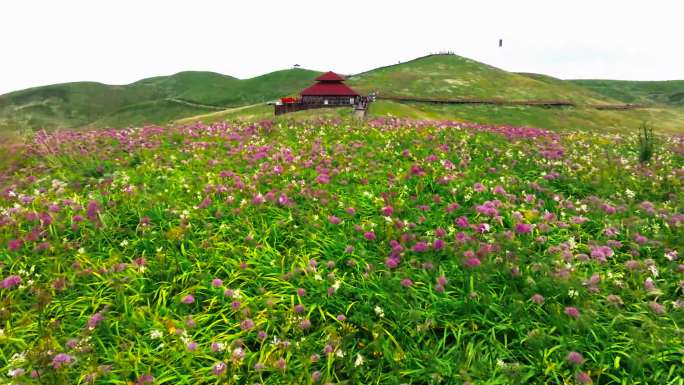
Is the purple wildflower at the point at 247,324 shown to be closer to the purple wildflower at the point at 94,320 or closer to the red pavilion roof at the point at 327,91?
the purple wildflower at the point at 94,320

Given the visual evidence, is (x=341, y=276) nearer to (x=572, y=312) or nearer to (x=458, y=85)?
(x=572, y=312)

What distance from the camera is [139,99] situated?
180 metres

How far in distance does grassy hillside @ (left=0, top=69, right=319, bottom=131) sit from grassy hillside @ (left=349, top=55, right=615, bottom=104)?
75.1 m

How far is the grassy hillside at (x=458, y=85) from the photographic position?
231ft

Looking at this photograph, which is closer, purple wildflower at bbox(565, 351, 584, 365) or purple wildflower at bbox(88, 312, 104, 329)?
purple wildflower at bbox(565, 351, 584, 365)

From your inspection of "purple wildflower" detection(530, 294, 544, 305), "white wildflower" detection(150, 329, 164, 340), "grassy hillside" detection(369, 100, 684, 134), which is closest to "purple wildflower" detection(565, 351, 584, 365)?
"purple wildflower" detection(530, 294, 544, 305)

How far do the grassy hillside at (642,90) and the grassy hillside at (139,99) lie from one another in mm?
136993

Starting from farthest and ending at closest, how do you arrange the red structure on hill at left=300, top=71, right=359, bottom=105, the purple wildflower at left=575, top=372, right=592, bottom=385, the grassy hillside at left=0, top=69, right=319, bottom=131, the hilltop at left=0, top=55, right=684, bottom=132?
the grassy hillside at left=0, top=69, right=319, bottom=131
the red structure on hill at left=300, top=71, right=359, bottom=105
the hilltop at left=0, top=55, right=684, bottom=132
the purple wildflower at left=575, top=372, right=592, bottom=385

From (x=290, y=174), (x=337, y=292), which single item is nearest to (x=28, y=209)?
(x=290, y=174)

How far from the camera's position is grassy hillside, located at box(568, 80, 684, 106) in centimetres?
15012

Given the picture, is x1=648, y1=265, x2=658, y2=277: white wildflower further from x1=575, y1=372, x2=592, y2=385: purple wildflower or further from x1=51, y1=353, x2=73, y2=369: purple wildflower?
x1=51, y1=353, x2=73, y2=369: purple wildflower

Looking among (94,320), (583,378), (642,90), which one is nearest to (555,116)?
(583,378)

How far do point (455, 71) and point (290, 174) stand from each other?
9631 cm

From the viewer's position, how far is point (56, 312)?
5.15 metres
